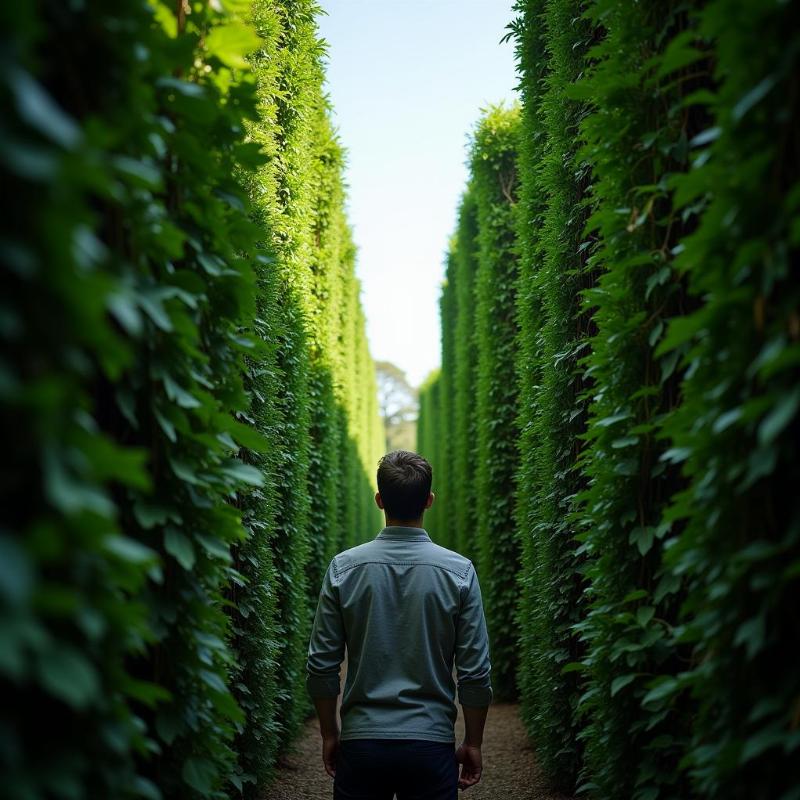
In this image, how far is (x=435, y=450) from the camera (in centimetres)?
2191

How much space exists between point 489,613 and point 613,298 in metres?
6.34

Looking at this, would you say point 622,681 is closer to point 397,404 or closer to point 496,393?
point 496,393

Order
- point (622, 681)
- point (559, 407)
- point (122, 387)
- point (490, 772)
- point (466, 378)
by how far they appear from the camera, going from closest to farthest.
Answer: point (122, 387) < point (622, 681) < point (559, 407) < point (490, 772) < point (466, 378)

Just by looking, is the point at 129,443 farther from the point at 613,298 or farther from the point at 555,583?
the point at 555,583

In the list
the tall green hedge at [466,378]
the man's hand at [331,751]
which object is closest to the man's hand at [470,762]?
the man's hand at [331,751]

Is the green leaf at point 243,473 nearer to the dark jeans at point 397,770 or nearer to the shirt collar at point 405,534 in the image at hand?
the shirt collar at point 405,534

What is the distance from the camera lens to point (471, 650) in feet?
9.53

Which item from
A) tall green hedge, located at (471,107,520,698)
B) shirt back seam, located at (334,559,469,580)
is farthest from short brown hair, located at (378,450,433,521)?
tall green hedge, located at (471,107,520,698)

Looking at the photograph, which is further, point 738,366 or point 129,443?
point 129,443

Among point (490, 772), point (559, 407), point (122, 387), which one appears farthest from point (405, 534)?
point (490, 772)

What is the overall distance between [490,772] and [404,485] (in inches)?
160

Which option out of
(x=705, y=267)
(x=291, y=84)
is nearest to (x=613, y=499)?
(x=705, y=267)

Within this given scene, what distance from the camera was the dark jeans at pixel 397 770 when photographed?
267cm

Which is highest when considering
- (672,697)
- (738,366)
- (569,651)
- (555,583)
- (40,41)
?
(40,41)
